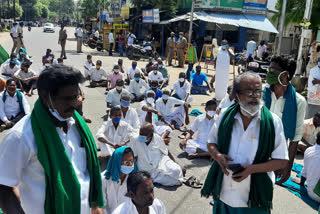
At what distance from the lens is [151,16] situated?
74.9 feet

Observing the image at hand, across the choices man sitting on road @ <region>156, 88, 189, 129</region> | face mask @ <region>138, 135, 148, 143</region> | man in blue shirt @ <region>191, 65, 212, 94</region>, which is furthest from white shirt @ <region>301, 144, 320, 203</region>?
man in blue shirt @ <region>191, 65, 212, 94</region>

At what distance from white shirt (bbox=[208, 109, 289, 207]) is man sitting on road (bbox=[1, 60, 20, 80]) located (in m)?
9.31

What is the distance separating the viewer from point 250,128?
2.33 meters

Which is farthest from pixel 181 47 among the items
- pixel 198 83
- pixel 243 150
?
pixel 243 150

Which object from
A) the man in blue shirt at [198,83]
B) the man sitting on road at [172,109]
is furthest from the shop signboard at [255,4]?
the man sitting on road at [172,109]

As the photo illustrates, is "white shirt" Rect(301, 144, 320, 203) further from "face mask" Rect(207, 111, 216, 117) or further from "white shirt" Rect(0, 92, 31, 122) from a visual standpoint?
"white shirt" Rect(0, 92, 31, 122)

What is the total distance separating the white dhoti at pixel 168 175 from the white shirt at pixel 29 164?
2.92 meters

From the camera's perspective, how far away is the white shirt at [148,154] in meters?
4.88

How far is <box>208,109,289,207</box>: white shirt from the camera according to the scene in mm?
2320

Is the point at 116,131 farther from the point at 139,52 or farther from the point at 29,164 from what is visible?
the point at 139,52

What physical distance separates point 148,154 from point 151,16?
755 inches

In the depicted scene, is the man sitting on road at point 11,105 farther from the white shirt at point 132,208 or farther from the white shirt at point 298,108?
the white shirt at point 298,108

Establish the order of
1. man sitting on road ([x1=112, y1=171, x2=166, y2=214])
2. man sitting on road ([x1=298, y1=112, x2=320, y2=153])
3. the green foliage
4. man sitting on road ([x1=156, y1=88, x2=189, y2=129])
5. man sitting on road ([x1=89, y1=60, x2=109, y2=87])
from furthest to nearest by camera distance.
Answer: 1. the green foliage
2. man sitting on road ([x1=89, y1=60, x2=109, y2=87])
3. man sitting on road ([x1=156, y1=88, x2=189, y2=129])
4. man sitting on road ([x1=298, y1=112, x2=320, y2=153])
5. man sitting on road ([x1=112, y1=171, x2=166, y2=214])

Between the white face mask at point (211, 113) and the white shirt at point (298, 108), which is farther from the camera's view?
the white face mask at point (211, 113)
